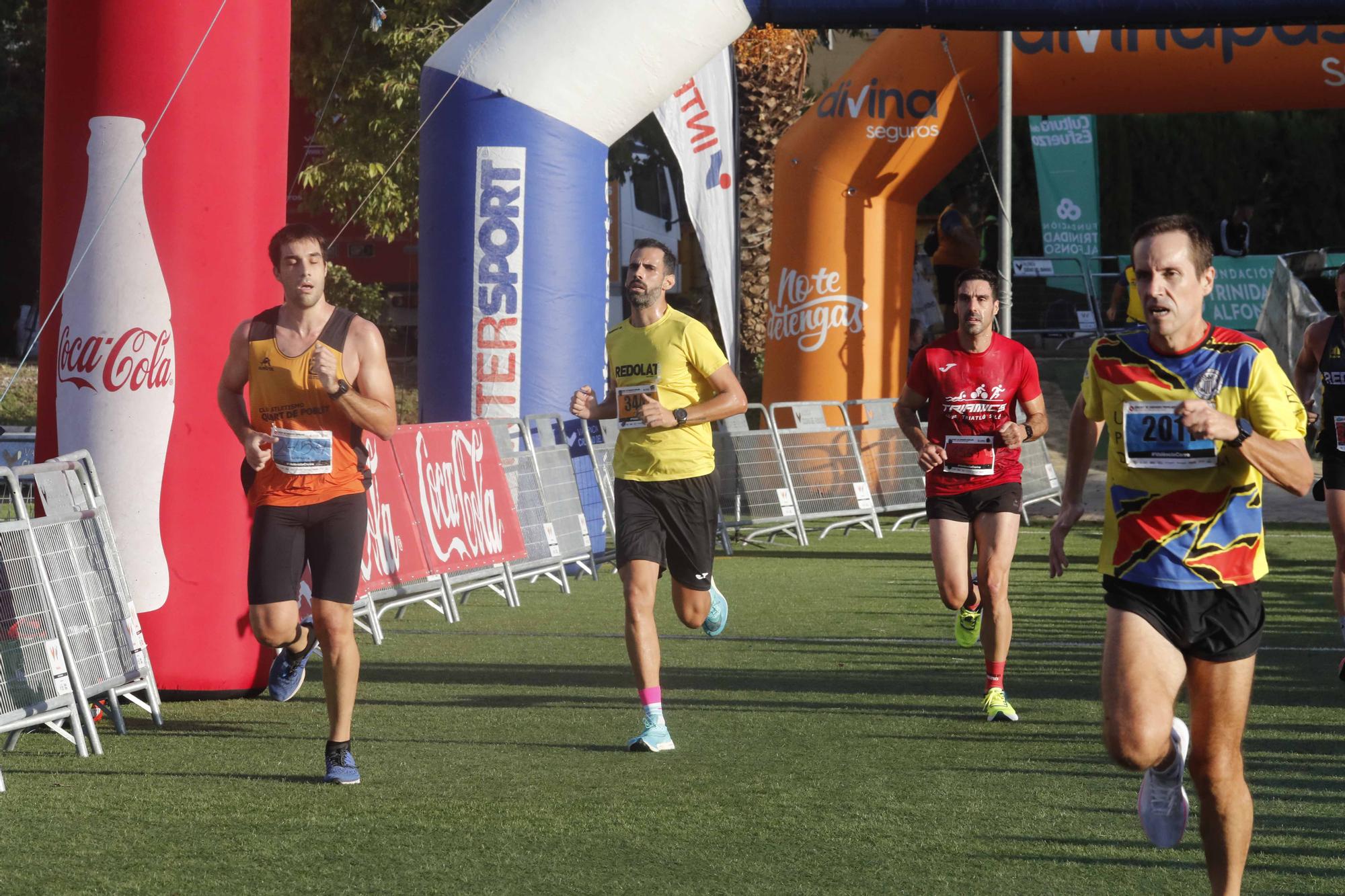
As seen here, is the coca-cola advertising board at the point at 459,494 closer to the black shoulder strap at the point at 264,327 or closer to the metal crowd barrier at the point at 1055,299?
the black shoulder strap at the point at 264,327

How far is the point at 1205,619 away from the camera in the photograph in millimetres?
4559

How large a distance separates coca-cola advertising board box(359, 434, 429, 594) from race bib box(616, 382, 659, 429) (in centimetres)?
356

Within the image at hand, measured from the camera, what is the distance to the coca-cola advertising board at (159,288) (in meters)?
8.34

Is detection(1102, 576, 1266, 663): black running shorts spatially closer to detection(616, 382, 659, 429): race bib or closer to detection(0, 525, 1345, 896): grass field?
detection(0, 525, 1345, 896): grass field

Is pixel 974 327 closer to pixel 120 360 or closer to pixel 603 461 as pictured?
pixel 120 360

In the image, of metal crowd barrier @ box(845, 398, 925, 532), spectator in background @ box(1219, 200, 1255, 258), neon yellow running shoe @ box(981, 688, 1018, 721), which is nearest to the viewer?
neon yellow running shoe @ box(981, 688, 1018, 721)

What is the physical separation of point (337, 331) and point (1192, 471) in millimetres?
3362

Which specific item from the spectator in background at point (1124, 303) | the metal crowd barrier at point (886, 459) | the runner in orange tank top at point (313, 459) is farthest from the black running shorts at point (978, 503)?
the metal crowd barrier at point (886, 459)

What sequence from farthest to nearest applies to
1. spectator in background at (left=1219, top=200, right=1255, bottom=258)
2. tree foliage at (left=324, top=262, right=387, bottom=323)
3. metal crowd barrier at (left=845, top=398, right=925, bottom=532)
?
spectator in background at (left=1219, top=200, right=1255, bottom=258)
tree foliage at (left=324, top=262, right=387, bottom=323)
metal crowd barrier at (left=845, top=398, right=925, bottom=532)

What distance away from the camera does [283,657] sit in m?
8.34

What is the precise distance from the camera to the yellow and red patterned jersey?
4.55 metres

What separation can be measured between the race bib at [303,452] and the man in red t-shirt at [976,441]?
281cm

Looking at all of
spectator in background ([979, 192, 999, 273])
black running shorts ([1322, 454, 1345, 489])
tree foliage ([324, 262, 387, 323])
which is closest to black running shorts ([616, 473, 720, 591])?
black running shorts ([1322, 454, 1345, 489])

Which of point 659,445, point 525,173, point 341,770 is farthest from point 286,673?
point 525,173
